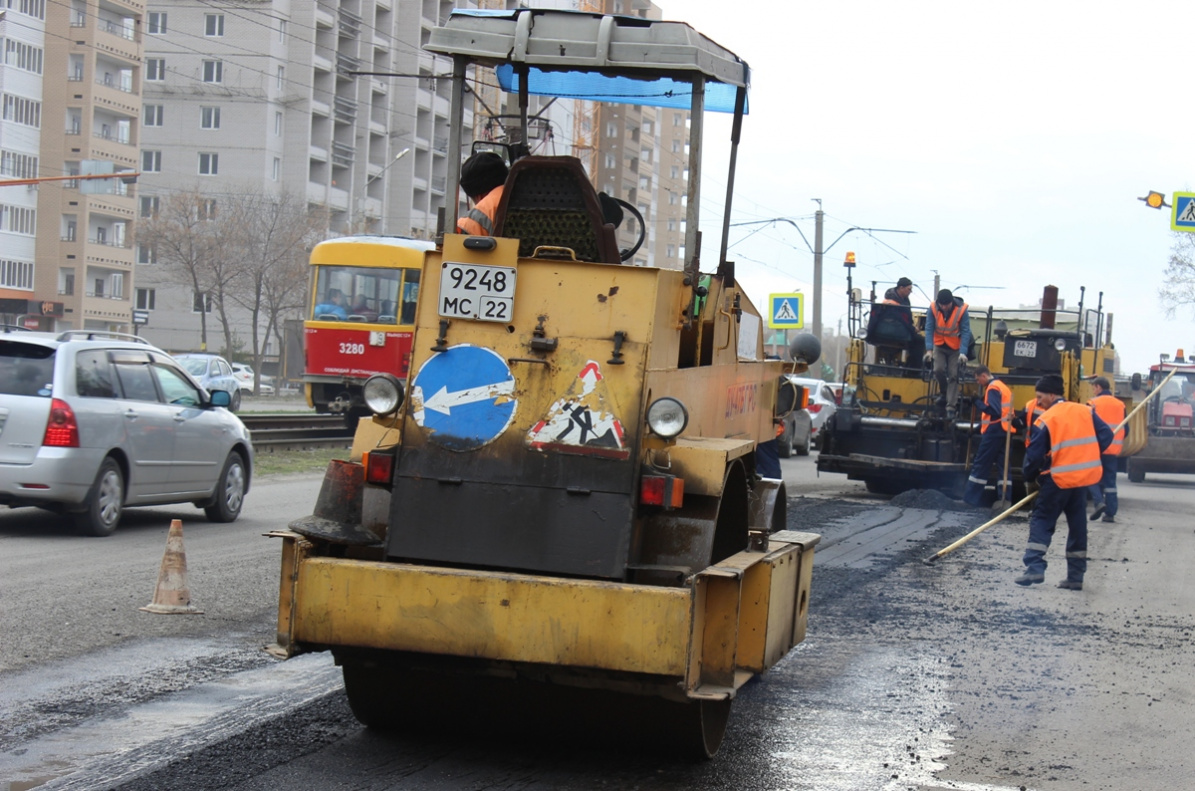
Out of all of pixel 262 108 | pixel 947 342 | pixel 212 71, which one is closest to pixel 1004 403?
pixel 947 342

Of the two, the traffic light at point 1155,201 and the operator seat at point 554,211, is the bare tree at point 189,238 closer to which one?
the traffic light at point 1155,201

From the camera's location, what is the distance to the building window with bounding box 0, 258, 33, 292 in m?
66.9

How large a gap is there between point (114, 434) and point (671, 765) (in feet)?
25.0

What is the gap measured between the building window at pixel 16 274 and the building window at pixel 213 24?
1695cm

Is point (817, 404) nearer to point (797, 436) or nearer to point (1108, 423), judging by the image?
point (797, 436)

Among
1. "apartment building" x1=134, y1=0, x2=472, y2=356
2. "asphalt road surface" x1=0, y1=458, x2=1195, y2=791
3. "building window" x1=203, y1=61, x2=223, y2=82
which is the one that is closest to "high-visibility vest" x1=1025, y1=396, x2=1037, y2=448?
"asphalt road surface" x1=0, y1=458, x2=1195, y2=791

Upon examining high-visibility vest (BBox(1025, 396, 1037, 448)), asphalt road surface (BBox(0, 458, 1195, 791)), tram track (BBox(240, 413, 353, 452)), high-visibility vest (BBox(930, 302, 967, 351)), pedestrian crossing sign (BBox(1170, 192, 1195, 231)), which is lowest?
tram track (BBox(240, 413, 353, 452))

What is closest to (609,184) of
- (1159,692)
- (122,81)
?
(122,81)

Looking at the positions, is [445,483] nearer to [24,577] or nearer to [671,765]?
[671,765]

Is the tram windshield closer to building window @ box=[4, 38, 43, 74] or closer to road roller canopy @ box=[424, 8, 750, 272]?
road roller canopy @ box=[424, 8, 750, 272]

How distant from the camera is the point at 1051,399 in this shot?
486 inches

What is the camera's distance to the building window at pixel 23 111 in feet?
215

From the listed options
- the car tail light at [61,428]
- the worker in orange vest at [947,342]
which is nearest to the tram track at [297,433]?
the worker in orange vest at [947,342]

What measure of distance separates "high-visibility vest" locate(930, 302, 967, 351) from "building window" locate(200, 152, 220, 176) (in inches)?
2482
